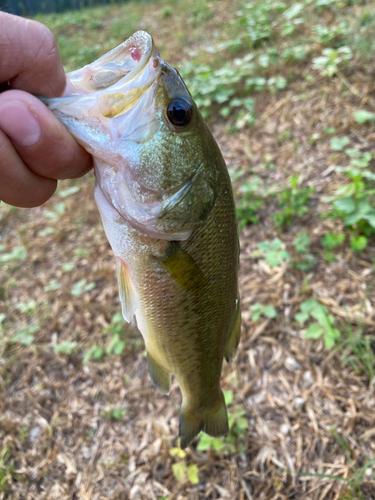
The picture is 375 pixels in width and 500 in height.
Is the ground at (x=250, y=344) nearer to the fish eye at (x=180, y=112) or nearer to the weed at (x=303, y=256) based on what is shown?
the weed at (x=303, y=256)

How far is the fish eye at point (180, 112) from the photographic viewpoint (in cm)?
103

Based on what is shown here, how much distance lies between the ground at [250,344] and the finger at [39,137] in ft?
5.61

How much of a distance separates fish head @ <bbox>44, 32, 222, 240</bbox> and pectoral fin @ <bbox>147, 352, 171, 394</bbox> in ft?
2.11

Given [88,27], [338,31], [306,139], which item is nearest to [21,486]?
A: [306,139]

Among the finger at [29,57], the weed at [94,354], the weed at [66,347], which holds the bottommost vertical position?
the weed at [94,354]

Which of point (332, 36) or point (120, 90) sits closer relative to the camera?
point (120, 90)

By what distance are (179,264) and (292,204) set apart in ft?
6.71

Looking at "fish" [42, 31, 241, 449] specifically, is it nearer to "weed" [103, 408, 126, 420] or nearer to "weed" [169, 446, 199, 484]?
"weed" [169, 446, 199, 484]

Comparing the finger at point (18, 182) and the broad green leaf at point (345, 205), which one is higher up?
the finger at point (18, 182)

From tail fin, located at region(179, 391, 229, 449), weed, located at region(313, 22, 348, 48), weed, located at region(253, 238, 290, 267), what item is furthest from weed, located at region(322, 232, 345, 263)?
weed, located at region(313, 22, 348, 48)

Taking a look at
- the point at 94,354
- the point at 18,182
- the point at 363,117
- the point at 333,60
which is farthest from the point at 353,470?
the point at 333,60

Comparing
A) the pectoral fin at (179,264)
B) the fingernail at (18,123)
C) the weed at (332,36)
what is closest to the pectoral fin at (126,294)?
the pectoral fin at (179,264)

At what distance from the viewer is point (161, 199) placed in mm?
1096

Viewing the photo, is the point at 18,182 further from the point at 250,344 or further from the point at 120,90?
the point at 250,344
